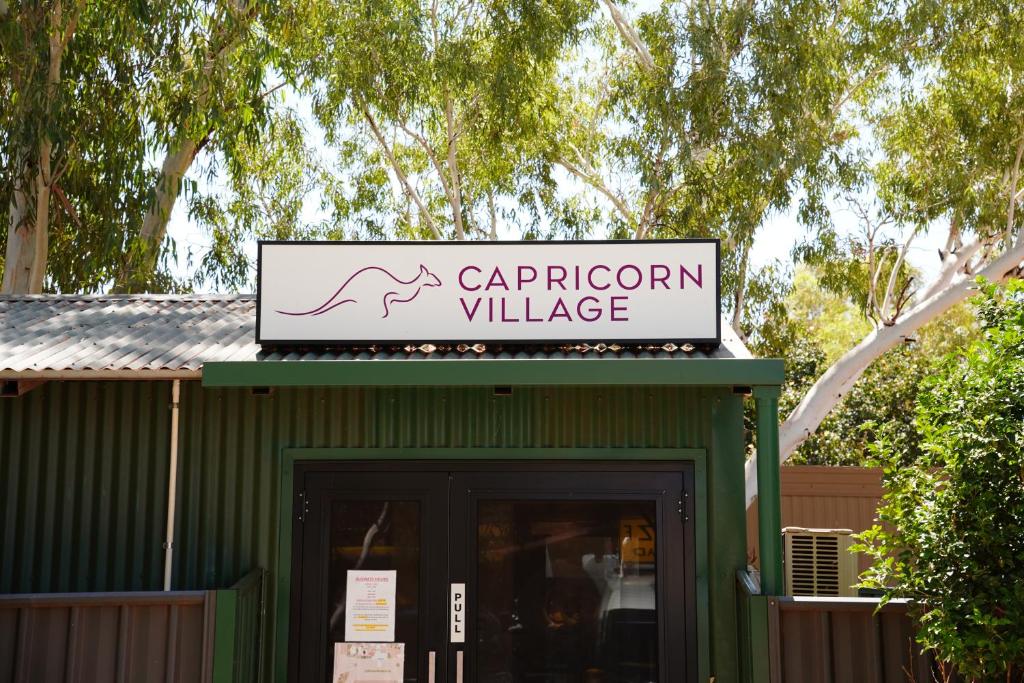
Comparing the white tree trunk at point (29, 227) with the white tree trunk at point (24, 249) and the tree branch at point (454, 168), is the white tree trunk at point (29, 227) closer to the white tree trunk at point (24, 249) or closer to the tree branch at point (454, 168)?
the white tree trunk at point (24, 249)

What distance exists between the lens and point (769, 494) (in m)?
6.84

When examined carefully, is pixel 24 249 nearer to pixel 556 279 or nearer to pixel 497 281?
pixel 497 281

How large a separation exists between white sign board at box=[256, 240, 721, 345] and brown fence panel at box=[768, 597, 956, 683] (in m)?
2.02

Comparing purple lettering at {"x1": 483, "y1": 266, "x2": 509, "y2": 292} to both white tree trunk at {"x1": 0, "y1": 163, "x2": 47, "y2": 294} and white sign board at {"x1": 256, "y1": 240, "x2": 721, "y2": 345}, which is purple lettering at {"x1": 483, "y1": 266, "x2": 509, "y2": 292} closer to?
white sign board at {"x1": 256, "y1": 240, "x2": 721, "y2": 345}

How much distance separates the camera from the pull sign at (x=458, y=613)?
→ 7.76 meters

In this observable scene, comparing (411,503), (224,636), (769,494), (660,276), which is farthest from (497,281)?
(224,636)

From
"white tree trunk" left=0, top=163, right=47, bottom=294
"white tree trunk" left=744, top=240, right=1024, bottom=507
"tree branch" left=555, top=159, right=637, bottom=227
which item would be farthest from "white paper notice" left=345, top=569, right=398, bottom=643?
"tree branch" left=555, top=159, right=637, bottom=227

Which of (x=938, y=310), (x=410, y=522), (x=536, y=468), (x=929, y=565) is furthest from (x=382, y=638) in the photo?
(x=938, y=310)

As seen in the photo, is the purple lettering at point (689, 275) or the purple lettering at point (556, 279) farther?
the purple lettering at point (556, 279)

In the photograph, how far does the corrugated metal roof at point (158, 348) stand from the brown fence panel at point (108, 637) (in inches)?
57.7

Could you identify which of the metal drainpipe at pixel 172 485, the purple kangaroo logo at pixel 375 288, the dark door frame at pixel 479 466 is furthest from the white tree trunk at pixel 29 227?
the dark door frame at pixel 479 466

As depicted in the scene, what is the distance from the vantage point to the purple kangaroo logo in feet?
25.9

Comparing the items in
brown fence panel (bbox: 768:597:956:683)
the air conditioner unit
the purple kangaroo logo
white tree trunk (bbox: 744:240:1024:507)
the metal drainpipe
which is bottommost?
brown fence panel (bbox: 768:597:956:683)

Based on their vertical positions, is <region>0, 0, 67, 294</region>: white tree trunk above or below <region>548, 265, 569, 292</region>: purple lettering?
above
